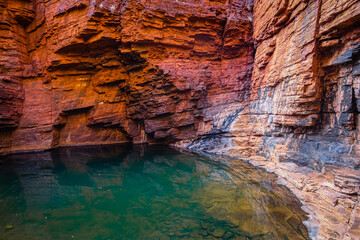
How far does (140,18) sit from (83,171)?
1017cm

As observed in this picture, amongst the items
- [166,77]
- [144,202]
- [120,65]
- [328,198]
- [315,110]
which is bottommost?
[144,202]

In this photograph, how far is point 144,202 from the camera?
20.4 feet

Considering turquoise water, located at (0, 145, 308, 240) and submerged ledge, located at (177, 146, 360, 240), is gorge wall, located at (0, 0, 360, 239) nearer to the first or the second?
submerged ledge, located at (177, 146, 360, 240)

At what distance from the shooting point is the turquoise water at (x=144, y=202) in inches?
182

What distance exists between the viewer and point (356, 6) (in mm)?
5809

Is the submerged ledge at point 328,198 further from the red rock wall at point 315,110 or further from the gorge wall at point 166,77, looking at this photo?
the gorge wall at point 166,77

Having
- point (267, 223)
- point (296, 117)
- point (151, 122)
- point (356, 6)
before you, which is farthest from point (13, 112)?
point (356, 6)

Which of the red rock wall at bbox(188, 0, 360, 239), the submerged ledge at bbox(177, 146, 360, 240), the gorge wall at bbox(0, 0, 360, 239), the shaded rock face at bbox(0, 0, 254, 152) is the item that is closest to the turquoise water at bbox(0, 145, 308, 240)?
the submerged ledge at bbox(177, 146, 360, 240)

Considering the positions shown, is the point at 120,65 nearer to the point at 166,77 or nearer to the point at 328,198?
the point at 166,77

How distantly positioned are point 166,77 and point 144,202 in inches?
382

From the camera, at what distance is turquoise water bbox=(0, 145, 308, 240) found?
4.63 metres

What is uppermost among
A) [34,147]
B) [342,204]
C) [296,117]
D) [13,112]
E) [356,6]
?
[356,6]

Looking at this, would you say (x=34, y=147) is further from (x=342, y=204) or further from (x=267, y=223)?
(x=342, y=204)

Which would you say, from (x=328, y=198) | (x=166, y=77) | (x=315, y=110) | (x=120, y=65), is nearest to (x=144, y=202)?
(x=328, y=198)
